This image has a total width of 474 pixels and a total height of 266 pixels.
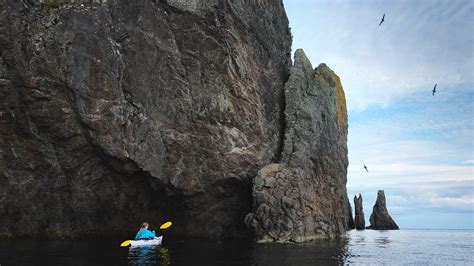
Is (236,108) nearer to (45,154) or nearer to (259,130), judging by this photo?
(259,130)

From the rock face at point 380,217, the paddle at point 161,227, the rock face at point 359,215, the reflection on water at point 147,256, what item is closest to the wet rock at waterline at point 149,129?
the paddle at point 161,227

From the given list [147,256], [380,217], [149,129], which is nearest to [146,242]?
[147,256]

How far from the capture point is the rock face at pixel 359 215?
106625mm

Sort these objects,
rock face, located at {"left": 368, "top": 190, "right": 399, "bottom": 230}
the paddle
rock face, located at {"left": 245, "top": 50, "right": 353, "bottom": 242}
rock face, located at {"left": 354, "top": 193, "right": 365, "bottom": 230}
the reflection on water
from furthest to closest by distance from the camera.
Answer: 1. rock face, located at {"left": 354, "top": 193, "right": 365, "bottom": 230}
2. rock face, located at {"left": 368, "top": 190, "right": 399, "bottom": 230}
3. rock face, located at {"left": 245, "top": 50, "right": 353, "bottom": 242}
4. the paddle
5. the reflection on water

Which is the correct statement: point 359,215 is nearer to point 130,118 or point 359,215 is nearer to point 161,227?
point 161,227

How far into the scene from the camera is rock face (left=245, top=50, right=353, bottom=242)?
135 feet

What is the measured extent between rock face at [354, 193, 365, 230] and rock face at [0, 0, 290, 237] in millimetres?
60330

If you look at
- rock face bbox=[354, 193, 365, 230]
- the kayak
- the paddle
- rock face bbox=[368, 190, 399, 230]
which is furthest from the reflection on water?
rock face bbox=[368, 190, 399, 230]

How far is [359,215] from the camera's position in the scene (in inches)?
4230

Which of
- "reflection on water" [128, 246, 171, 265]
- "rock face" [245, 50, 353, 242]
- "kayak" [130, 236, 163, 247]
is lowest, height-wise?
"reflection on water" [128, 246, 171, 265]

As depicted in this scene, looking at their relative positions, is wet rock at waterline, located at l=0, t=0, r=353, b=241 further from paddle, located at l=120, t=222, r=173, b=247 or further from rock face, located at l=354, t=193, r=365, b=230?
rock face, located at l=354, t=193, r=365, b=230

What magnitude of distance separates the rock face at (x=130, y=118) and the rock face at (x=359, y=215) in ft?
198

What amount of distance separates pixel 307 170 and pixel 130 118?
70.7 ft

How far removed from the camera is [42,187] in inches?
1531
